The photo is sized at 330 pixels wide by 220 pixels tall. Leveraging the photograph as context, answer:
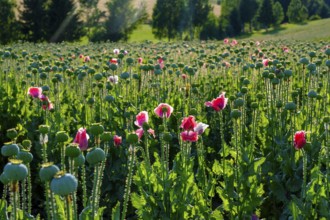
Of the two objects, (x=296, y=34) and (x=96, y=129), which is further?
(x=296, y=34)

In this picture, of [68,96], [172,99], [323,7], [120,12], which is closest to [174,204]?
[172,99]

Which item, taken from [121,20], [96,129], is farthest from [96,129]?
[121,20]

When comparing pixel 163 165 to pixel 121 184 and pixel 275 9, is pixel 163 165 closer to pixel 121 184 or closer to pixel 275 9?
pixel 121 184

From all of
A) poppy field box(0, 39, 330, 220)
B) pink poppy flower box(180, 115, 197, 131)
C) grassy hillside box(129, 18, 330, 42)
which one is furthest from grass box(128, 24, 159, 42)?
pink poppy flower box(180, 115, 197, 131)

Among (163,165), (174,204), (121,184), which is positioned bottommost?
(121,184)

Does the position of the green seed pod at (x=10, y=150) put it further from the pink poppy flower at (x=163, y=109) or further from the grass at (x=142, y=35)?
the grass at (x=142, y=35)

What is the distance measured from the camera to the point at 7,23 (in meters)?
39.6

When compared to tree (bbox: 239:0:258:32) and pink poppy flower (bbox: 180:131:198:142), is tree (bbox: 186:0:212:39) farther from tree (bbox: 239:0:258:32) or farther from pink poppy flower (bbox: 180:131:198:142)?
pink poppy flower (bbox: 180:131:198:142)

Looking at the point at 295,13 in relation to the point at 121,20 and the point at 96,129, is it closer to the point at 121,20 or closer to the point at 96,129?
the point at 121,20

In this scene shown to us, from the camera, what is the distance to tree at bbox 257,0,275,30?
69.4 metres

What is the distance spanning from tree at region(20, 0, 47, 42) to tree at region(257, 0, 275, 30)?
3565 cm

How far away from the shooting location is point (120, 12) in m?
51.4

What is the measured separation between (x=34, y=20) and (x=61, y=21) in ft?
6.72

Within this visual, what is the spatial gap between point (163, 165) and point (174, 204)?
0.81 ft
